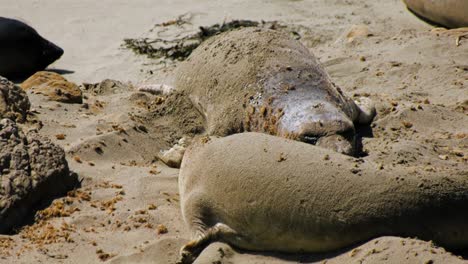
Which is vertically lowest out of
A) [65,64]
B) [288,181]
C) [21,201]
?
[65,64]

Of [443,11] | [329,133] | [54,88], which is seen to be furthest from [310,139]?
[443,11]

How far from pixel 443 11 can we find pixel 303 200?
4968 mm

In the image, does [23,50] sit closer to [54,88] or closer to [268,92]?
[54,88]

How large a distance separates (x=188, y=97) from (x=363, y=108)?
48.5 inches

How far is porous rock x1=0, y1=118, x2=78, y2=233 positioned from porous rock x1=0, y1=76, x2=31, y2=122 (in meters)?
0.50

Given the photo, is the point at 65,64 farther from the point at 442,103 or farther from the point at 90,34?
the point at 442,103

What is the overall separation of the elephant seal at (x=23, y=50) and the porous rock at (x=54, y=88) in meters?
1.64

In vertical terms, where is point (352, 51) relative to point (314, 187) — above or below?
below

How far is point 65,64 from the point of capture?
7.80 meters

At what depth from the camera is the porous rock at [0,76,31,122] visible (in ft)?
16.2

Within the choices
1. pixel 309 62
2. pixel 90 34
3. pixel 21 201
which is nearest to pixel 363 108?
pixel 309 62

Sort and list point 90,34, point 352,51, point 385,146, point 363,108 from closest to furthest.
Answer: point 385,146, point 363,108, point 352,51, point 90,34

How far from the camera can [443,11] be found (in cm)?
793

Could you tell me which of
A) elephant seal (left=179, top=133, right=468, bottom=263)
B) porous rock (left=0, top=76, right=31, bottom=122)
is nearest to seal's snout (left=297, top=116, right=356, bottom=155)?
elephant seal (left=179, top=133, right=468, bottom=263)
